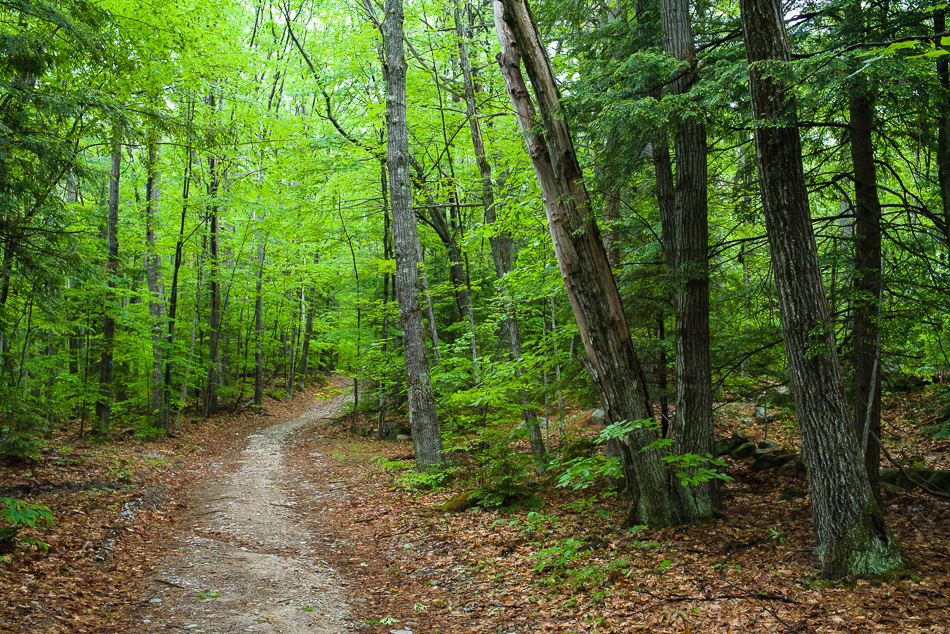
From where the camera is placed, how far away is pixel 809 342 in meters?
4.15

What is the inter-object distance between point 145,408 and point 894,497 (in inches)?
727

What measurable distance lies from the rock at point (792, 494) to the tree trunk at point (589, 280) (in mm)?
1723

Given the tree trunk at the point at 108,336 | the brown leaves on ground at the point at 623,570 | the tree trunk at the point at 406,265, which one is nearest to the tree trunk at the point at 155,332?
the tree trunk at the point at 108,336

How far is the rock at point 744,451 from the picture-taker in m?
8.20

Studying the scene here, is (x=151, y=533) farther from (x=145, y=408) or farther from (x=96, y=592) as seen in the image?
(x=145, y=408)

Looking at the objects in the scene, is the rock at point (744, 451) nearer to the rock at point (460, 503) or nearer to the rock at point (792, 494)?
the rock at point (792, 494)

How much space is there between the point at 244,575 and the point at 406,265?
595cm

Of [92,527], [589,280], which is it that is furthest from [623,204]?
[92,527]

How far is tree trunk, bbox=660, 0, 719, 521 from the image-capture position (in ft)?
18.8

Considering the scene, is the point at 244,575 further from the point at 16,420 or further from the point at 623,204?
the point at 623,204

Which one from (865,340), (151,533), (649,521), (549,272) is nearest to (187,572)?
(151,533)

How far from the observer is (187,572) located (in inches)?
221

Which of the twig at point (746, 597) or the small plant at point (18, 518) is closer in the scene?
the twig at point (746, 597)

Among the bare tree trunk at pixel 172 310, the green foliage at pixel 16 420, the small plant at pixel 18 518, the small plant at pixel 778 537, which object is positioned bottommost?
the small plant at pixel 778 537
